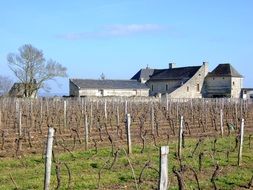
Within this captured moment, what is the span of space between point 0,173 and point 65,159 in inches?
89.8

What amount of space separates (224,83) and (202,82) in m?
3.66

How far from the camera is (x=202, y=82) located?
3056 inches

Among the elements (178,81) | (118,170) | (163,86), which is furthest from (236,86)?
(118,170)

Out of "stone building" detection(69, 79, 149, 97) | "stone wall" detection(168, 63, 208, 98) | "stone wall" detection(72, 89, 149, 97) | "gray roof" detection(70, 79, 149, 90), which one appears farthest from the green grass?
"stone wall" detection(168, 63, 208, 98)

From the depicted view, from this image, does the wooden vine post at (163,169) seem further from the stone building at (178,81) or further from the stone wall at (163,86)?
the stone wall at (163,86)

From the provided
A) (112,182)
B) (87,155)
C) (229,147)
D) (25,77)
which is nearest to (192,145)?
(229,147)

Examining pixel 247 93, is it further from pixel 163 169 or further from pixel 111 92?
pixel 163 169

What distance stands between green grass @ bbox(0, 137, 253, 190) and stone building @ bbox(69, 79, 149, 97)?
5758 cm

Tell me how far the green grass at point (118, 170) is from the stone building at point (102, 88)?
57580 millimetres

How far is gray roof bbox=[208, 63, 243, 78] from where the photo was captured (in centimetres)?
7718

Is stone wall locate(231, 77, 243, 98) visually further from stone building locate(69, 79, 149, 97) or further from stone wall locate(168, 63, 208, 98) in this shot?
stone building locate(69, 79, 149, 97)

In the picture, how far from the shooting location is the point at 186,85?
7481 centimetres

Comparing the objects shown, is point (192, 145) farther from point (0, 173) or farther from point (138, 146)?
point (0, 173)

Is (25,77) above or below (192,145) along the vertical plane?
above
